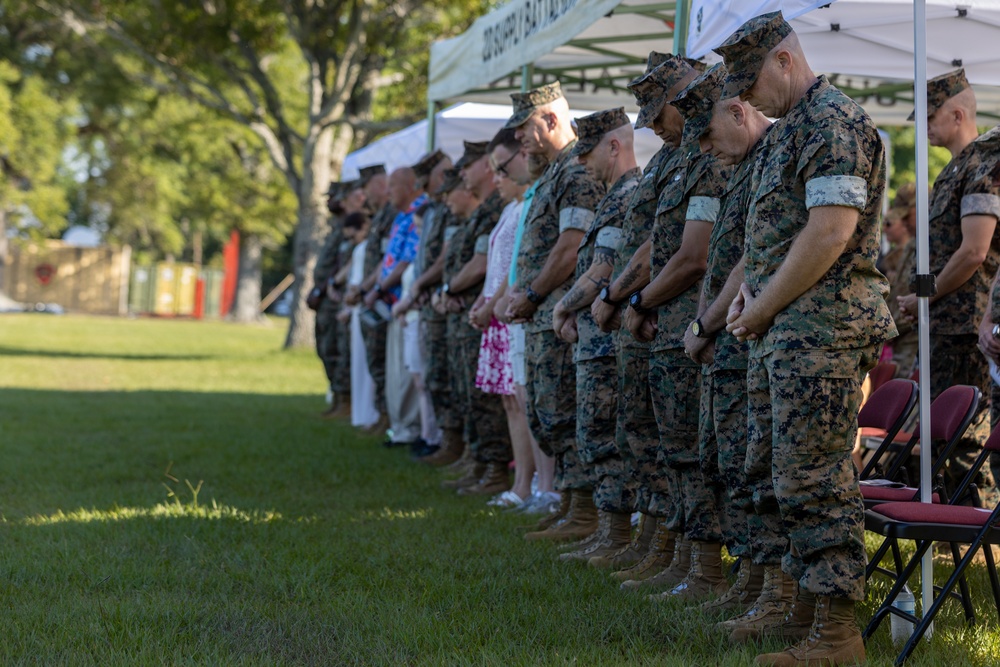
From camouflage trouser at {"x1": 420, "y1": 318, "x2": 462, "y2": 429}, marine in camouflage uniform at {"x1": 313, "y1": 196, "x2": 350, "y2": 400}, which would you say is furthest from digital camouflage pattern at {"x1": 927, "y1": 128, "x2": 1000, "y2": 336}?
marine in camouflage uniform at {"x1": 313, "y1": 196, "x2": 350, "y2": 400}

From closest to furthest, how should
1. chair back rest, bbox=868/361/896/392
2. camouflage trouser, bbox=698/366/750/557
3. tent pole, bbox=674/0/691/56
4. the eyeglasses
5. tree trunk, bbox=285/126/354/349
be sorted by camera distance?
1. camouflage trouser, bbox=698/366/750/557
2. tent pole, bbox=674/0/691/56
3. the eyeglasses
4. chair back rest, bbox=868/361/896/392
5. tree trunk, bbox=285/126/354/349

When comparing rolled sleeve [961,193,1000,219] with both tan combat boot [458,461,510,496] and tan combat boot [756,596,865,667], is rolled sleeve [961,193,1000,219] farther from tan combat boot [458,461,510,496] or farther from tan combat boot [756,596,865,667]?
tan combat boot [458,461,510,496]

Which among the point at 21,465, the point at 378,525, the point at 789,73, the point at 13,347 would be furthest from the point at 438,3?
the point at 789,73

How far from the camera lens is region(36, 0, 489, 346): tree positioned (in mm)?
22234

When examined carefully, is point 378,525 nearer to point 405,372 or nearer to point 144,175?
point 405,372

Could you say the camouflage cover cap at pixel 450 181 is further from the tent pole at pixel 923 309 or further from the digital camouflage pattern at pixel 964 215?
the tent pole at pixel 923 309

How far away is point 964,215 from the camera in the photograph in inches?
227

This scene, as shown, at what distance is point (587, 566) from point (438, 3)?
1813cm

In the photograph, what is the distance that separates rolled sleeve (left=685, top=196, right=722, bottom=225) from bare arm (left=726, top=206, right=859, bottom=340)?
3.17 ft

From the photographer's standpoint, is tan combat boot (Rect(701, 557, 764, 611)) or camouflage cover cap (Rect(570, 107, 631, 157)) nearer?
tan combat boot (Rect(701, 557, 764, 611))

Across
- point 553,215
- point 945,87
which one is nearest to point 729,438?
point 553,215

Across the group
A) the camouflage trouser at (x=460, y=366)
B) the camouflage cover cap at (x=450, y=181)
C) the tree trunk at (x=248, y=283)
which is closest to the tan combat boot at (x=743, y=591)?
the camouflage trouser at (x=460, y=366)

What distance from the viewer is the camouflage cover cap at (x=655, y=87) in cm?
507

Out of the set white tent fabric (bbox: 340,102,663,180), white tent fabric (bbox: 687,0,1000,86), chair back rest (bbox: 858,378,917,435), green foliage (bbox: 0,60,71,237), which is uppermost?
green foliage (bbox: 0,60,71,237)
